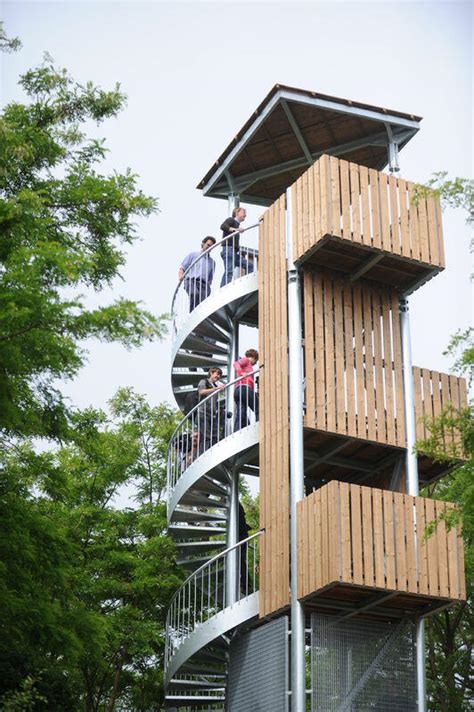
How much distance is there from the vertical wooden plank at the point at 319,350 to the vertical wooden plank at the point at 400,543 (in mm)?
1592

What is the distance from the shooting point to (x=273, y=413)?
17.7m

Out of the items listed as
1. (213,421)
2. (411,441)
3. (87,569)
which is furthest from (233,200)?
(87,569)

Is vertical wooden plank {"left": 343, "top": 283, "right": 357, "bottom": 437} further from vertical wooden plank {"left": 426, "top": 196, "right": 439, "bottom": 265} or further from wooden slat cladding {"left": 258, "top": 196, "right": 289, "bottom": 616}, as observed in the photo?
vertical wooden plank {"left": 426, "top": 196, "right": 439, "bottom": 265}

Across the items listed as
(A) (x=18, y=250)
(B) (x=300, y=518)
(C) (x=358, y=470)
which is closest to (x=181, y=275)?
(C) (x=358, y=470)

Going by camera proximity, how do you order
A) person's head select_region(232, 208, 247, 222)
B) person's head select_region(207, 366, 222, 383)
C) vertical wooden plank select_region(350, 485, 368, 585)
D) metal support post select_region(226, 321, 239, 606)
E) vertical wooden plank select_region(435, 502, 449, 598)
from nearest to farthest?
1. vertical wooden plank select_region(350, 485, 368, 585)
2. vertical wooden plank select_region(435, 502, 449, 598)
3. metal support post select_region(226, 321, 239, 606)
4. person's head select_region(207, 366, 222, 383)
5. person's head select_region(232, 208, 247, 222)

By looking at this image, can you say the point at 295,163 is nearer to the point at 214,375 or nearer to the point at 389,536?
the point at 214,375

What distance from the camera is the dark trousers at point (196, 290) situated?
67.5 ft

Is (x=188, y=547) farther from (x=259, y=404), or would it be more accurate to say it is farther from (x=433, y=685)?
(x=433, y=685)

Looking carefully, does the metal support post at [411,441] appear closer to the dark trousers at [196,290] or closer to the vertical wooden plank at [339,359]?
the vertical wooden plank at [339,359]

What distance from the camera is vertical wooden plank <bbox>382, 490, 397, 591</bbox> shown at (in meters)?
15.6

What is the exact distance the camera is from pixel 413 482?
17438 millimetres

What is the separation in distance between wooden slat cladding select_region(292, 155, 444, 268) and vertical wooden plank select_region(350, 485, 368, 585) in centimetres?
401

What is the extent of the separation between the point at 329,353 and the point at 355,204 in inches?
92.2

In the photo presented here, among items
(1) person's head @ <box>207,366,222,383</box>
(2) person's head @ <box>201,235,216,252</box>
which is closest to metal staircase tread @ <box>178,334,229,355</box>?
(1) person's head @ <box>207,366,222,383</box>
